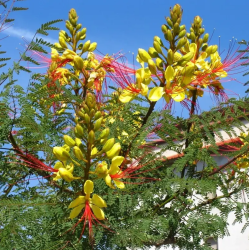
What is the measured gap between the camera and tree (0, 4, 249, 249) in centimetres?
174

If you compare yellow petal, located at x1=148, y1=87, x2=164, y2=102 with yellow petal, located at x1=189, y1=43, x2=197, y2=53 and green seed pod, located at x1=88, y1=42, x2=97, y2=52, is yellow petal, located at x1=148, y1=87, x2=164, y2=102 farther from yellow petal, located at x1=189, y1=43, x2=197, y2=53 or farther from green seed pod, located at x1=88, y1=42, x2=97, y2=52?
green seed pod, located at x1=88, y1=42, x2=97, y2=52

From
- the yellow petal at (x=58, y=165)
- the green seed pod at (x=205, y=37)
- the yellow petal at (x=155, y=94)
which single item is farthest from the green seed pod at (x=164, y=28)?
the yellow petal at (x=58, y=165)

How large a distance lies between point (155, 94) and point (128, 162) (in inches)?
14.8

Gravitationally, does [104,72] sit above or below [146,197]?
above

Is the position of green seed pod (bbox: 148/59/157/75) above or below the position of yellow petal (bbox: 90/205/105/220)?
above

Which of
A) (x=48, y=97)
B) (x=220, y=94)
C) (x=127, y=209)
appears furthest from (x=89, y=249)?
(x=220, y=94)

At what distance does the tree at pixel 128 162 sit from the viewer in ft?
5.72

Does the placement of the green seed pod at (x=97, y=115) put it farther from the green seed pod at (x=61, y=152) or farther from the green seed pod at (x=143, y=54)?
the green seed pod at (x=143, y=54)

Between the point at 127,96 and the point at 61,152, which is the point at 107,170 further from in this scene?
the point at 127,96

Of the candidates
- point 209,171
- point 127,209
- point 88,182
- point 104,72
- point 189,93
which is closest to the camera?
point 88,182

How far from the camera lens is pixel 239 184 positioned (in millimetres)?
2525

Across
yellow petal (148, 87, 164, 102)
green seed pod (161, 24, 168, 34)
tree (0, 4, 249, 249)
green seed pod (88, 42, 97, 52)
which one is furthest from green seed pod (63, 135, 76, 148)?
green seed pod (88, 42, 97, 52)

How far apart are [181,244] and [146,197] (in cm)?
43

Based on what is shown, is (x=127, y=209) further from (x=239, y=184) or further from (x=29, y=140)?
(x=239, y=184)
